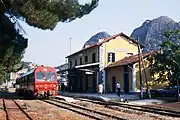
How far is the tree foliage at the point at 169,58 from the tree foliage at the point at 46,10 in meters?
15.0

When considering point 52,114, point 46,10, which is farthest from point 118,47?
point 46,10

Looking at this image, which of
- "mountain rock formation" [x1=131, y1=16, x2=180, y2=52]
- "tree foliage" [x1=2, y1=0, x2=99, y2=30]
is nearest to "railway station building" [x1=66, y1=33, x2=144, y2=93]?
"tree foliage" [x1=2, y1=0, x2=99, y2=30]

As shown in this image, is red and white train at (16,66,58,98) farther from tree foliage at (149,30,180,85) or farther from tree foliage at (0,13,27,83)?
tree foliage at (149,30,180,85)

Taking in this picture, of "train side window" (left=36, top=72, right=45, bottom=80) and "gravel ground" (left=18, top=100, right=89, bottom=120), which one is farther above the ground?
"train side window" (left=36, top=72, right=45, bottom=80)

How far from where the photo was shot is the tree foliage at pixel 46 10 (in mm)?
15906

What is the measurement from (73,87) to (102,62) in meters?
11.9

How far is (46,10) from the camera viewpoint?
54.2 ft

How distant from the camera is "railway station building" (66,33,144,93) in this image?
1727 inches

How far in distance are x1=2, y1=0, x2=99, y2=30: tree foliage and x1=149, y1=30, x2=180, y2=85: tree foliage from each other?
14962 mm

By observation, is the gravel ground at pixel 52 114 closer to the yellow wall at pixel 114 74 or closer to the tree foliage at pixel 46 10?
the tree foliage at pixel 46 10

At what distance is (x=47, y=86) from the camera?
32125mm

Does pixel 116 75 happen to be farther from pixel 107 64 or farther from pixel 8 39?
pixel 8 39

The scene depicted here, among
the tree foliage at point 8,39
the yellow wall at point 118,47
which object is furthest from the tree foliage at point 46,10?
the yellow wall at point 118,47

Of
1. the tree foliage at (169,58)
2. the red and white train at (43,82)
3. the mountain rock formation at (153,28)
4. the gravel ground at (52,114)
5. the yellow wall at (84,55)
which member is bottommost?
the gravel ground at (52,114)
